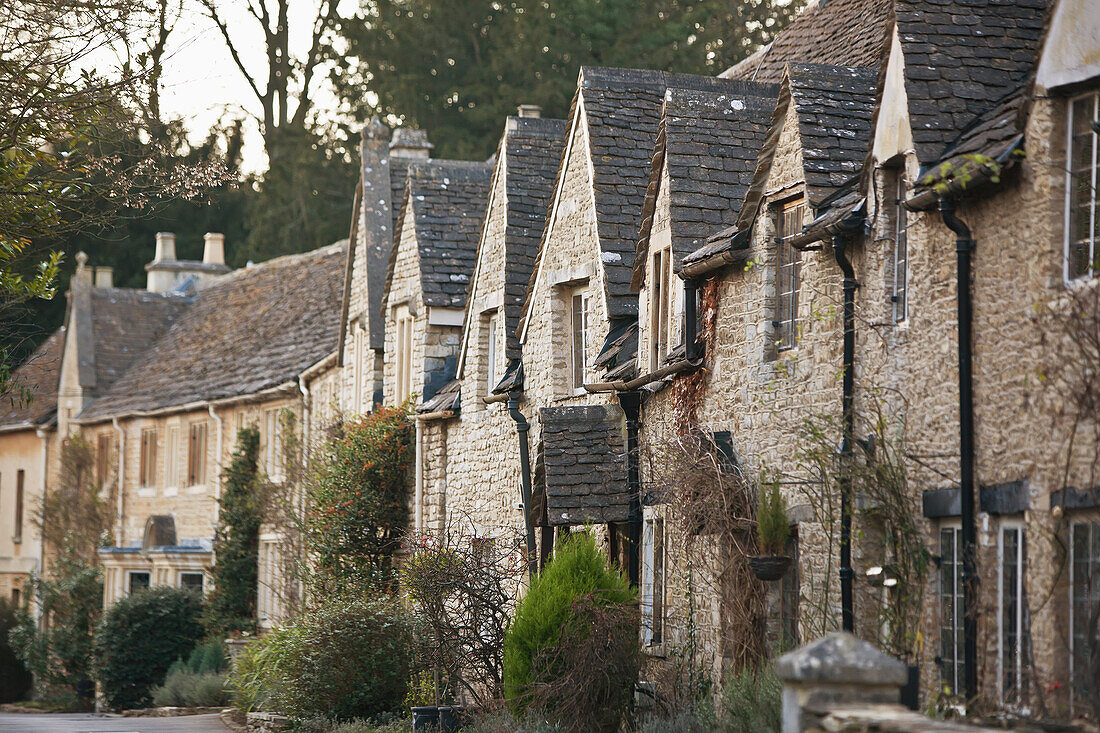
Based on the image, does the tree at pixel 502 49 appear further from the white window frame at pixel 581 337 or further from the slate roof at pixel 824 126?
the slate roof at pixel 824 126

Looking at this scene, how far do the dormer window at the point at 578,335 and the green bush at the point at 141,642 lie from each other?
45.8 feet

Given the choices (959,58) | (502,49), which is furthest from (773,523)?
(502,49)

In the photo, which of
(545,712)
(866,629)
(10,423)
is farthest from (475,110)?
(866,629)

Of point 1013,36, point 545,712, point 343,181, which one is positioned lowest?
point 545,712

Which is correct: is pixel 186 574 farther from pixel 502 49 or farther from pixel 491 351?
pixel 502 49

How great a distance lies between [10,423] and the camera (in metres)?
42.5

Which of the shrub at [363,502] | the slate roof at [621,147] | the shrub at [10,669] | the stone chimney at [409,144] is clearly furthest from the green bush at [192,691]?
the shrub at [10,669]

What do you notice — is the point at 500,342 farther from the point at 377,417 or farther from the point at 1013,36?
the point at 1013,36

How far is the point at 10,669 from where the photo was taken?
1478 inches

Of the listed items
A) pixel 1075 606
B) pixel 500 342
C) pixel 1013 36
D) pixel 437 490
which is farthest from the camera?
pixel 437 490

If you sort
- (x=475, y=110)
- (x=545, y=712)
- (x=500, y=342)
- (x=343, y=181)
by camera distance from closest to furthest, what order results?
(x=545, y=712) < (x=500, y=342) < (x=475, y=110) < (x=343, y=181)

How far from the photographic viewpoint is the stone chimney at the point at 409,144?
28.0 m

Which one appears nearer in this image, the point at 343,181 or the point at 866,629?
the point at 866,629

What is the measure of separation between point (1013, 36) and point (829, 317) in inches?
106
